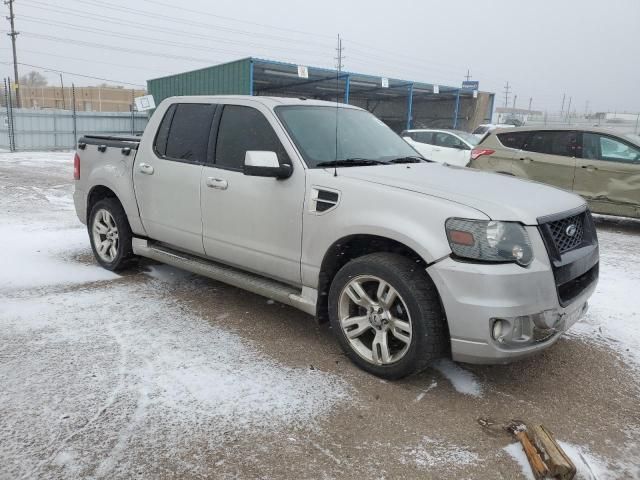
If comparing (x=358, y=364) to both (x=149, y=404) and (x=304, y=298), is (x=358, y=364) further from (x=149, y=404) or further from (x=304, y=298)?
(x=149, y=404)

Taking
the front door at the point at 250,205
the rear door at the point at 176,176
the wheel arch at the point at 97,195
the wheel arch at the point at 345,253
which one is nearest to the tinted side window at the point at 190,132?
the rear door at the point at 176,176

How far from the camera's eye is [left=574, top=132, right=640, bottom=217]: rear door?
8359 millimetres

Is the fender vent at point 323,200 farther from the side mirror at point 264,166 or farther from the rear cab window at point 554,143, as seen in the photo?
the rear cab window at point 554,143

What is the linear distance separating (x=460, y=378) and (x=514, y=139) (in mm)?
6996

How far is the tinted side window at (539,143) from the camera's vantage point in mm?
9180

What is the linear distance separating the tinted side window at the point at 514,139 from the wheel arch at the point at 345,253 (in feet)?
22.3

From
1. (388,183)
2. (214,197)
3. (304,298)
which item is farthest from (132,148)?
(388,183)

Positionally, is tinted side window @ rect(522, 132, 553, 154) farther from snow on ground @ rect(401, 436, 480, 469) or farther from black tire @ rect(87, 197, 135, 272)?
snow on ground @ rect(401, 436, 480, 469)

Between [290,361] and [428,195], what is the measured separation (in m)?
1.45

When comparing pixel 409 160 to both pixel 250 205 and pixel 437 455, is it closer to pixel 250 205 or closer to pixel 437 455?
pixel 250 205

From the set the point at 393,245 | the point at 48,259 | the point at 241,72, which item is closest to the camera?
the point at 393,245

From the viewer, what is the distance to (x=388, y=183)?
11.3 ft

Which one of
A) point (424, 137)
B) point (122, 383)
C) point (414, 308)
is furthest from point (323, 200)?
point (424, 137)

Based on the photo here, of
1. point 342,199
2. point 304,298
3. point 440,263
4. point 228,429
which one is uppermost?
point 342,199
